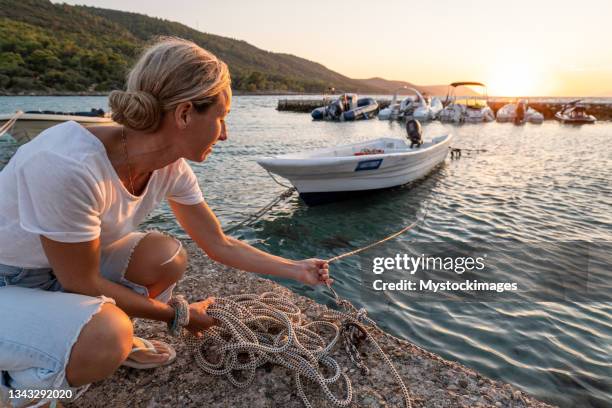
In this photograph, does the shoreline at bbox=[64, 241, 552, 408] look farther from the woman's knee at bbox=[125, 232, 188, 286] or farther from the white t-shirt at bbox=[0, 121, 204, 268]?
the white t-shirt at bbox=[0, 121, 204, 268]

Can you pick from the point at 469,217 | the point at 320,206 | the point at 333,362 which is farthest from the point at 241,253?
the point at 469,217

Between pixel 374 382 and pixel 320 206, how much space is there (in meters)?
6.20

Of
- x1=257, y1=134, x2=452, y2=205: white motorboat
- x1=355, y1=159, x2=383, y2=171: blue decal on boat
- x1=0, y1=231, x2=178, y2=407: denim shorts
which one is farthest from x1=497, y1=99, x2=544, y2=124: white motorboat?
x1=0, y1=231, x2=178, y2=407: denim shorts

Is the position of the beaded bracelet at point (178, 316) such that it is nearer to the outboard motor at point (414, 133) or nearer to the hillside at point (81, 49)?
the outboard motor at point (414, 133)

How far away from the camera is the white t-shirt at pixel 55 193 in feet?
4.78

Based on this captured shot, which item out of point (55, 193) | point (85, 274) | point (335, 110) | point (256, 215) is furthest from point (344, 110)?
point (55, 193)

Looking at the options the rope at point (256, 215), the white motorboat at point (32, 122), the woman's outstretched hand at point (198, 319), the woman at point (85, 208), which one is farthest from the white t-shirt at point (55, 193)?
the white motorboat at point (32, 122)

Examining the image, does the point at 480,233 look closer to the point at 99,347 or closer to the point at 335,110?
the point at 99,347

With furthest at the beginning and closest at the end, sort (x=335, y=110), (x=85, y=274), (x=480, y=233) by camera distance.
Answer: (x=335, y=110) → (x=480, y=233) → (x=85, y=274)

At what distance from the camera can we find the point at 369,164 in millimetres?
8453

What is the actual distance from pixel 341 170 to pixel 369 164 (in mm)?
757

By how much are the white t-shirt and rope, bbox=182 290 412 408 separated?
121 cm

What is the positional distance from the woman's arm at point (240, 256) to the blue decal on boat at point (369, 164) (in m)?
6.06

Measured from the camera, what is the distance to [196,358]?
98.2 inches
